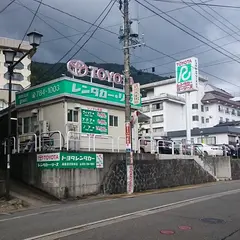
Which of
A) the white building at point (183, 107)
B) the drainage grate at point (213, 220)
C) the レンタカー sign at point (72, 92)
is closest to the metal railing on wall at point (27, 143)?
the レンタカー sign at point (72, 92)

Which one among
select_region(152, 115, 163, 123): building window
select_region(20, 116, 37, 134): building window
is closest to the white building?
select_region(152, 115, 163, 123): building window

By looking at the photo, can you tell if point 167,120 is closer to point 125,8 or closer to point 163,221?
point 125,8

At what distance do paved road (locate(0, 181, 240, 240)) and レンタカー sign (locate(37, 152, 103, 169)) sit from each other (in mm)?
4672

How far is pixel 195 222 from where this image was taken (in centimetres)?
1105

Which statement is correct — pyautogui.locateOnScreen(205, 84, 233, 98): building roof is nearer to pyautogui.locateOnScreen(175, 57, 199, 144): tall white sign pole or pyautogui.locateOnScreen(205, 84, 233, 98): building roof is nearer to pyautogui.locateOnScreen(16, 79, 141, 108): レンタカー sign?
pyautogui.locateOnScreen(175, 57, 199, 144): tall white sign pole

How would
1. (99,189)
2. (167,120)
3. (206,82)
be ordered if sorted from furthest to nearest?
(206,82), (167,120), (99,189)

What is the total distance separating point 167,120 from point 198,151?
138 feet

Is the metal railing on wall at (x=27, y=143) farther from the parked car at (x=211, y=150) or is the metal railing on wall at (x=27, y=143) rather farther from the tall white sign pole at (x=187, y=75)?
the tall white sign pole at (x=187, y=75)

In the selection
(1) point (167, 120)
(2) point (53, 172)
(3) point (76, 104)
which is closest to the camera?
(2) point (53, 172)

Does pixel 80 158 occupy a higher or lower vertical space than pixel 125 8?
lower

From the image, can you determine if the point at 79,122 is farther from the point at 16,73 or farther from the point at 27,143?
the point at 16,73

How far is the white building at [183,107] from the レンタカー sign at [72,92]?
46993 mm

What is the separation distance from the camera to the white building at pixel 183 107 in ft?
250

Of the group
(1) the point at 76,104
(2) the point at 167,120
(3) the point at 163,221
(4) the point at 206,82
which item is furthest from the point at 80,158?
(4) the point at 206,82
